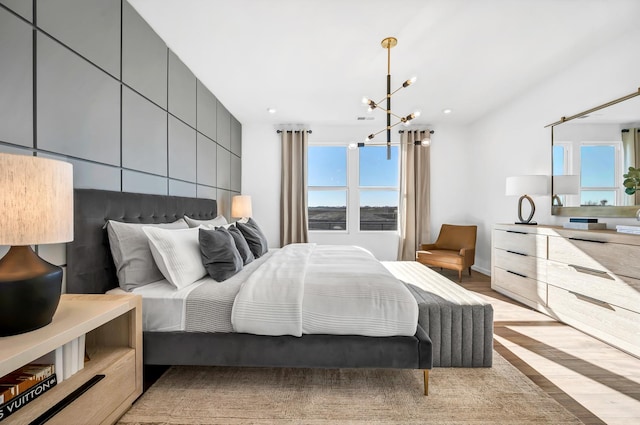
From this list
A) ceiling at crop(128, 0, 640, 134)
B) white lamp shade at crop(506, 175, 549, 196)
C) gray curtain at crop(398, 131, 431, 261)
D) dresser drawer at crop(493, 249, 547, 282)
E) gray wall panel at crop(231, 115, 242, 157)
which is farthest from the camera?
gray curtain at crop(398, 131, 431, 261)

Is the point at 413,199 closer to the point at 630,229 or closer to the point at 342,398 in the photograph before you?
the point at 630,229

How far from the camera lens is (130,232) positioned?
6.10 feet

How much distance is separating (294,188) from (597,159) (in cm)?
388

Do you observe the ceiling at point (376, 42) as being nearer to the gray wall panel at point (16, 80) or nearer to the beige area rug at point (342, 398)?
the gray wall panel at point (16, 80)

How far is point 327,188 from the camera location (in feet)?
17.6

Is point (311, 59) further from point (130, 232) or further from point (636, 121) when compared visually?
point (636, 121)

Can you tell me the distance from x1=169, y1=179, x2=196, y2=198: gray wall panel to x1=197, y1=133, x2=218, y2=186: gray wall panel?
20cm

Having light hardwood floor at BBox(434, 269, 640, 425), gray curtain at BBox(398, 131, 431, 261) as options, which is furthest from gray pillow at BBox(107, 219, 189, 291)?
gray curtain at BBox(398, 131, 431, 261)

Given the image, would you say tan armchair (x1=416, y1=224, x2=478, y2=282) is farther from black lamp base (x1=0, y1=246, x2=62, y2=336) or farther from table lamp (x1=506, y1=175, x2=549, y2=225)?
black lamp base (x1=0, y1=246, x2=62, y2=336)

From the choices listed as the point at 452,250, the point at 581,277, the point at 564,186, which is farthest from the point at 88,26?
the point at 452,250

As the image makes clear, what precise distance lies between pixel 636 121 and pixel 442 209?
2.84 meters

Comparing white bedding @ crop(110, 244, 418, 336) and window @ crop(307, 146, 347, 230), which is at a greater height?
window @ crop(307, 146, 347, 230)

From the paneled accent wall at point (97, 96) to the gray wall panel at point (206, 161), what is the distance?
0.18 m

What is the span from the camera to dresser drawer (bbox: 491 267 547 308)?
294 centimetres
